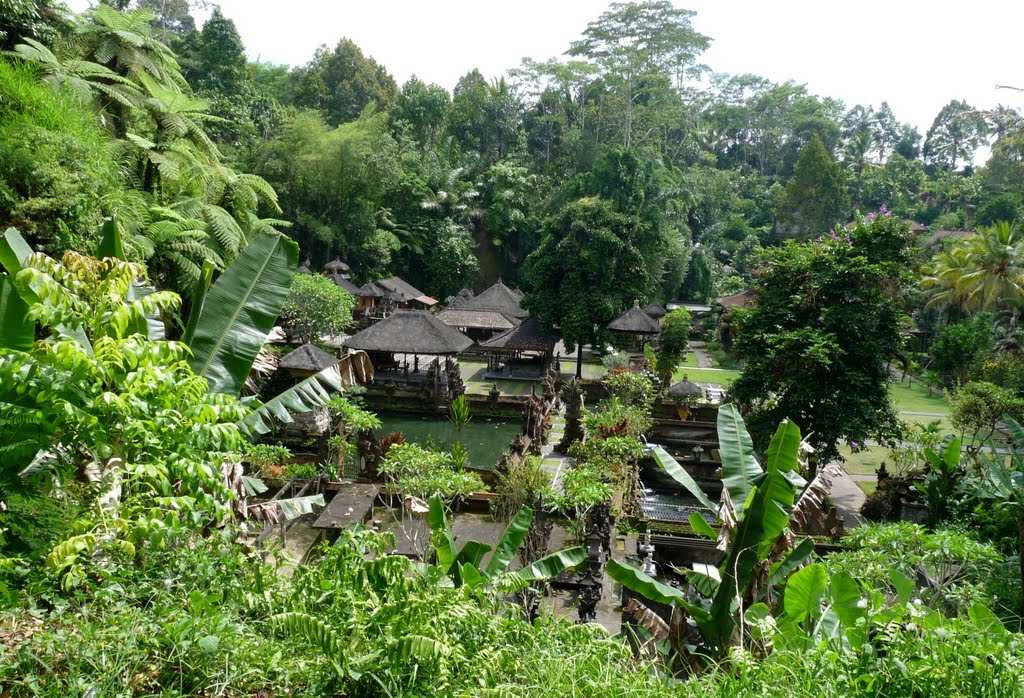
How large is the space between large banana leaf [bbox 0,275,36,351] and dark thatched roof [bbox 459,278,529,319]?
22.2 metres

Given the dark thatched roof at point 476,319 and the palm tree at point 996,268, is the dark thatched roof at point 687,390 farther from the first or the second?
the palm tree at point 996,268

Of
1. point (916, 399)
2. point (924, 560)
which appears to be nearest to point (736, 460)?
point (924, 560)

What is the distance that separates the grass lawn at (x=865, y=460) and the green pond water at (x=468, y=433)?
26.7ft

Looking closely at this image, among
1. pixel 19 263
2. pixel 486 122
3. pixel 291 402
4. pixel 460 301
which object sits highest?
pixel 486 122

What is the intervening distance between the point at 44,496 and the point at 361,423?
28.0ft

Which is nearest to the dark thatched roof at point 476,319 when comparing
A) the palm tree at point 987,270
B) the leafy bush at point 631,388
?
the leafy bush at point 631,388

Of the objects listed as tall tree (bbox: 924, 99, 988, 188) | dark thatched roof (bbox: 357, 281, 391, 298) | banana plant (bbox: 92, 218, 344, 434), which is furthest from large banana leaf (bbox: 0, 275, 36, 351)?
tall tree (bbox: 924, 99, 988, 188)

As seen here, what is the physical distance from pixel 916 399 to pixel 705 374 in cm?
727

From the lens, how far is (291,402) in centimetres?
563

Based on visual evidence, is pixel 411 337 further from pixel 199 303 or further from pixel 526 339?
pixel 199 303

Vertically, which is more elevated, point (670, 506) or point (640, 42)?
point (640, 42)

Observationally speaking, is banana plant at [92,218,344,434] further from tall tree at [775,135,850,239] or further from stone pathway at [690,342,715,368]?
tall tree at [775,135,850,239]

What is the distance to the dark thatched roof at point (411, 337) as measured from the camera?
62.8 ft

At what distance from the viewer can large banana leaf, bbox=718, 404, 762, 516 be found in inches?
229
